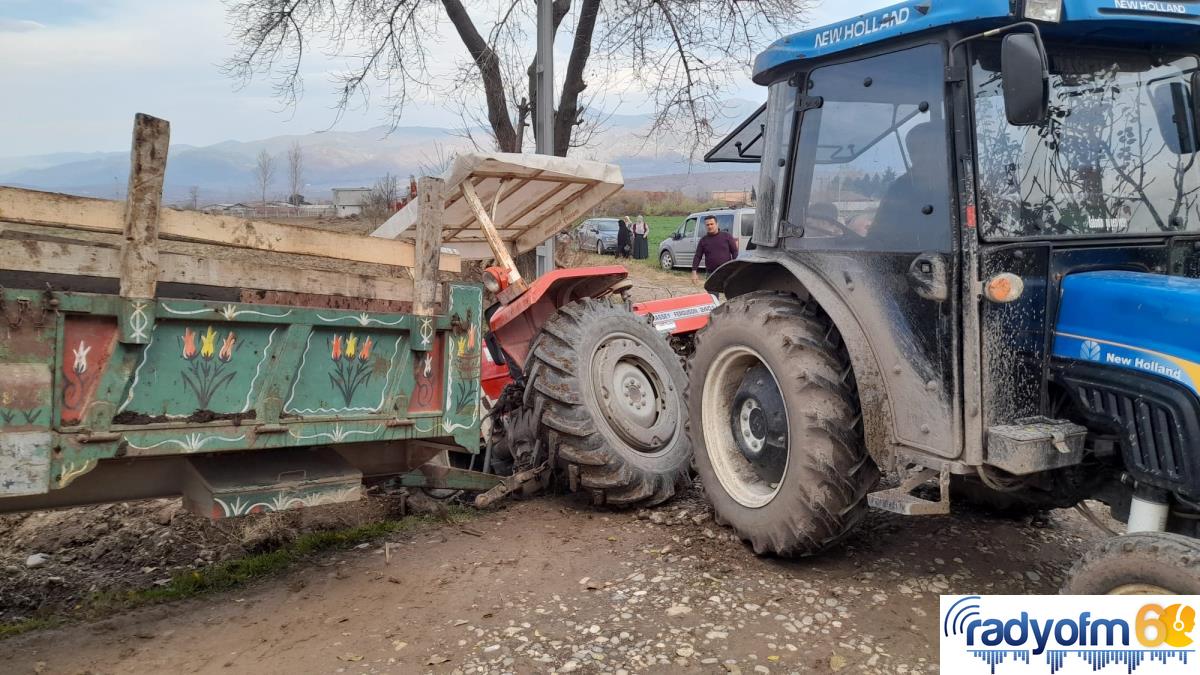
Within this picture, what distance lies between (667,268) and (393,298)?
832 inches

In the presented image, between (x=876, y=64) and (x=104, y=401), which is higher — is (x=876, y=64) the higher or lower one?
the higher one

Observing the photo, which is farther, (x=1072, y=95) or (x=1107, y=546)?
(x=1072, y=95)

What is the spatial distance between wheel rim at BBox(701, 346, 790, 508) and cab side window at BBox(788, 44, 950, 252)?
75 centimetres

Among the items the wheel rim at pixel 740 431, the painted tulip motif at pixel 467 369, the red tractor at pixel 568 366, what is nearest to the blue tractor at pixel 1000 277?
the wheel rim at pixel 740 431

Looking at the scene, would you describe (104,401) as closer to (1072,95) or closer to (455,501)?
(455,501)

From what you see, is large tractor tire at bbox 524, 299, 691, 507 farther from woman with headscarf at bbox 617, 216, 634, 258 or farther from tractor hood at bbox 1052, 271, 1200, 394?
woman with headscarf at bbox 617, 216, 634, 258

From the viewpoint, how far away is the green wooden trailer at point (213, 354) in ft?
9.52

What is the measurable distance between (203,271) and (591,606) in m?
2.16

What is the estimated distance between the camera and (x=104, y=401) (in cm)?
301

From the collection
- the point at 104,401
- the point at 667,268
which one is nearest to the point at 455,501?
the point at 104,401

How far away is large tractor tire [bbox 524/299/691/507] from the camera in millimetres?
4785

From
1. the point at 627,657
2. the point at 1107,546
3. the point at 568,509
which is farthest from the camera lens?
the point at 568,509

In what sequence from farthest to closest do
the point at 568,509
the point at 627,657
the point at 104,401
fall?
1. the point at 568,509
2. the point at 627,657
3. the point at 104,401

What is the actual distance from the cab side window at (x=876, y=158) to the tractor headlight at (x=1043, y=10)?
36 cm
